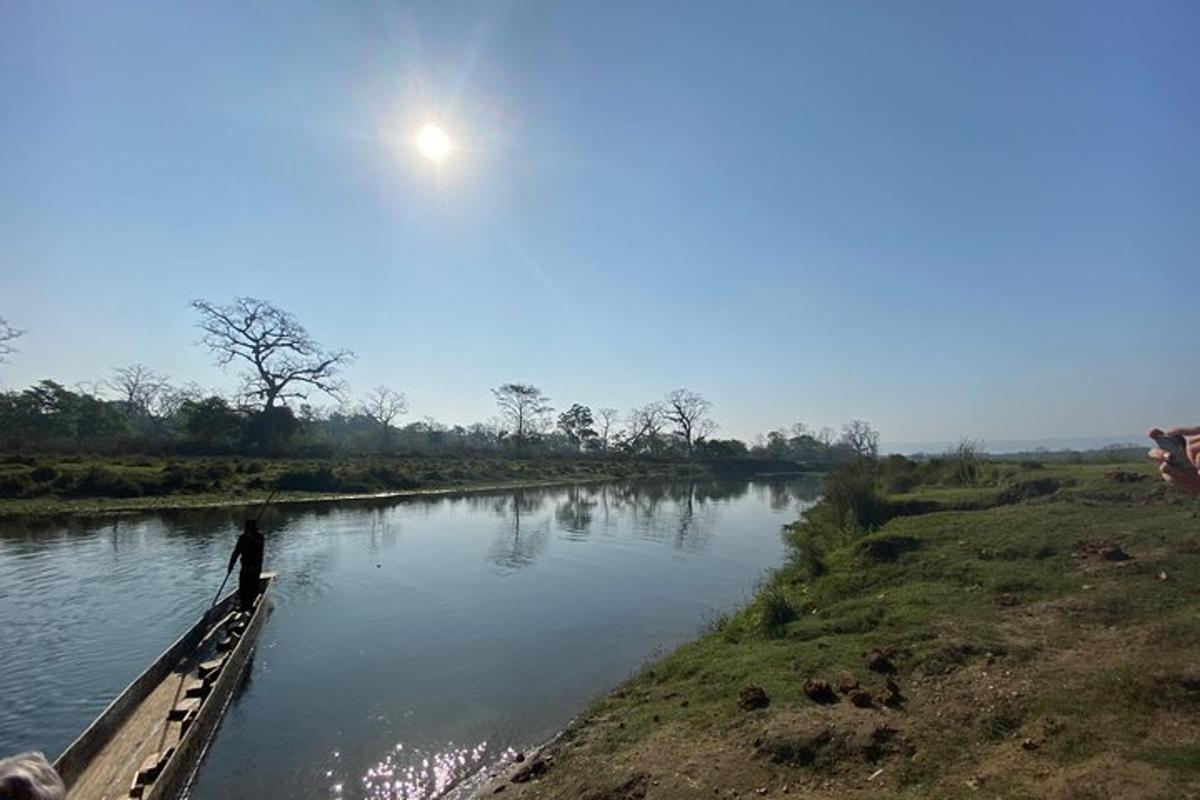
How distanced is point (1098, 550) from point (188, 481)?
1800 inches

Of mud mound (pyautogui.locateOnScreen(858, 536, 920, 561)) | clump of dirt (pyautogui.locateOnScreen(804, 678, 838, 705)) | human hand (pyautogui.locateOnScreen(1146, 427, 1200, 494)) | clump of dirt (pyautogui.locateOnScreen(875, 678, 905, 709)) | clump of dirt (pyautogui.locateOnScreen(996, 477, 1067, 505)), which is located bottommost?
clump of dirt (pyautogui.locateOnScreen(804, 678, 838, 705))

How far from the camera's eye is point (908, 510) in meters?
23.1

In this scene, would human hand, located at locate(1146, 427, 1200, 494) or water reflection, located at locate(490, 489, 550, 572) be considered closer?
human hand, located at locate(1146, 427, 1200, 494)

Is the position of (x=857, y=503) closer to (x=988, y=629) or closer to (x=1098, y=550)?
(x=1098, y=550)

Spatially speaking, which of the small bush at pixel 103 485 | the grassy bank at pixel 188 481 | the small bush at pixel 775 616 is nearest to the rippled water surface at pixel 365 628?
the small bush at pixel 775 616

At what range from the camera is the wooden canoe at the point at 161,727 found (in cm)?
818

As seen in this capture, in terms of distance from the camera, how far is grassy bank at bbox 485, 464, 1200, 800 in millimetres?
6703

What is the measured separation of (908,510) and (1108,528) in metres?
8.90

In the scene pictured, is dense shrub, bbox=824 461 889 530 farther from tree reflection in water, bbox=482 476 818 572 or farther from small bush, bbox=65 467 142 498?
small bush, bbox=65 467 142 498

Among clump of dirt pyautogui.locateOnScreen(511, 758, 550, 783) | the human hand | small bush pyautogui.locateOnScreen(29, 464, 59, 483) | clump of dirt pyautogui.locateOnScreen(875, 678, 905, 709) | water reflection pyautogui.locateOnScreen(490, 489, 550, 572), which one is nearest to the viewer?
the human hand

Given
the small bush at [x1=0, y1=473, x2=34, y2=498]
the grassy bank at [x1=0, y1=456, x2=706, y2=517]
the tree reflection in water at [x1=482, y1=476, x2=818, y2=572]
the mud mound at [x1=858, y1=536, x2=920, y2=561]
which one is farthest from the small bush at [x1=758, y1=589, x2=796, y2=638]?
the small bush at [x1=0, y1=473, x2=34, y2=498]

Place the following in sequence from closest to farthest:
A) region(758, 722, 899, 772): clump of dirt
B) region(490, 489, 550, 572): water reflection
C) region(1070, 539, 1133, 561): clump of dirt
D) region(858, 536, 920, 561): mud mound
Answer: region(758, 722, 899, 772): clump of dirt, region(1070, 539, 1133, 561): clump of dirt, region(858, 536, 920, 561): mud mound, region(490, 489, 550, 572): water reflection

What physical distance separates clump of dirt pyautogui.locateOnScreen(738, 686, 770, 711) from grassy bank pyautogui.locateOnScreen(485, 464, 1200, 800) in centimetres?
2

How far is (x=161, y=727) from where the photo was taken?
991 centimetres
